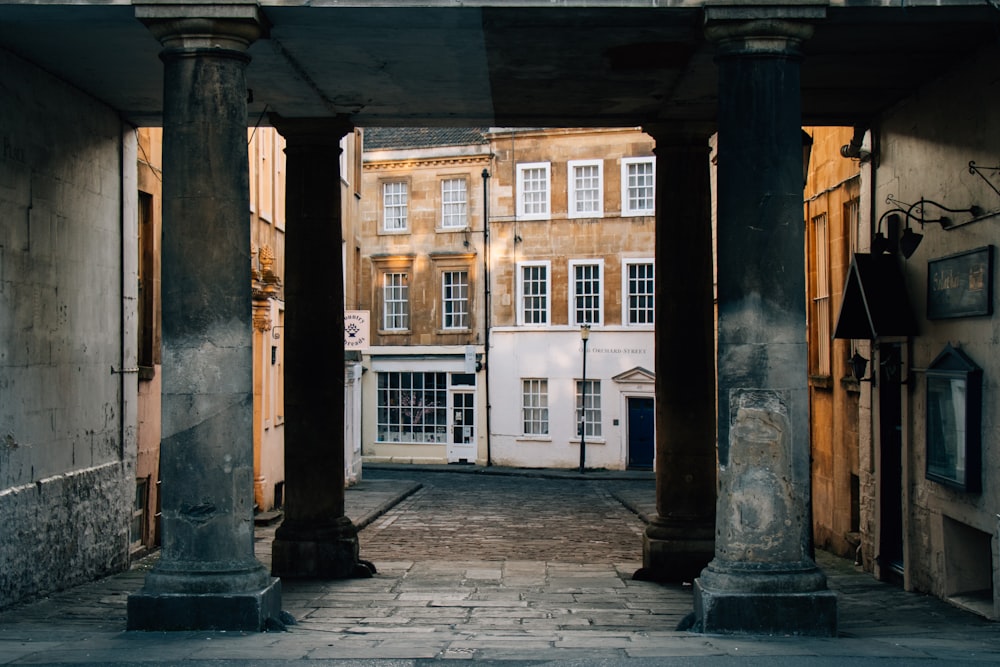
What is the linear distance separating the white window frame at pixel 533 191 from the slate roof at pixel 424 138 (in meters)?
1.65

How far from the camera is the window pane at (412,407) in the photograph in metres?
38.9

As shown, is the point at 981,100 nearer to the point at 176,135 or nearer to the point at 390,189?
the point at 176,135

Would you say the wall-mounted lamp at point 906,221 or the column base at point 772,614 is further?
the wall-mounted lamp at point 906,221

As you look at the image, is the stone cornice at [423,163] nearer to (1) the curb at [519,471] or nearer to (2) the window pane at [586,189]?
(2) the window pane at [586,189]

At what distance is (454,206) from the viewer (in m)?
38.8

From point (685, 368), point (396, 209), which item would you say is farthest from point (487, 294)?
point (685, 368)

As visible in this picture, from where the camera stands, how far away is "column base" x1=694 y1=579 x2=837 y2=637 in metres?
9.30

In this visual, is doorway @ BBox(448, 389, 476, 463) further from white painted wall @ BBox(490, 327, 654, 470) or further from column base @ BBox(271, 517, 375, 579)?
column base @ BBox(271, 517, 375, 579)

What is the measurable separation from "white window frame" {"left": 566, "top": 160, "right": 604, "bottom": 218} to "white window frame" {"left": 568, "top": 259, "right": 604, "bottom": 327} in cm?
144

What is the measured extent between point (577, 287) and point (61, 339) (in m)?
→ 25.7

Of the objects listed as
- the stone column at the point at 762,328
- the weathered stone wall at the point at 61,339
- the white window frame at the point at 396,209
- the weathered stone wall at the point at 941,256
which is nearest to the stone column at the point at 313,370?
the weathered stone wall at the point at 61,339

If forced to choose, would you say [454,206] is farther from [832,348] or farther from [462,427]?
[832,348]

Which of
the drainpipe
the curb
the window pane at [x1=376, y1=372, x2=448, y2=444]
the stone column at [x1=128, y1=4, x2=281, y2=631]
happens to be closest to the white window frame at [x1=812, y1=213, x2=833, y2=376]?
the stone column at [x1=128, y1=4, x2=281, y2=631]

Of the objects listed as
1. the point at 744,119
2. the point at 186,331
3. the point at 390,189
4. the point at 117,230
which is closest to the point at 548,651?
the point at 186,331
